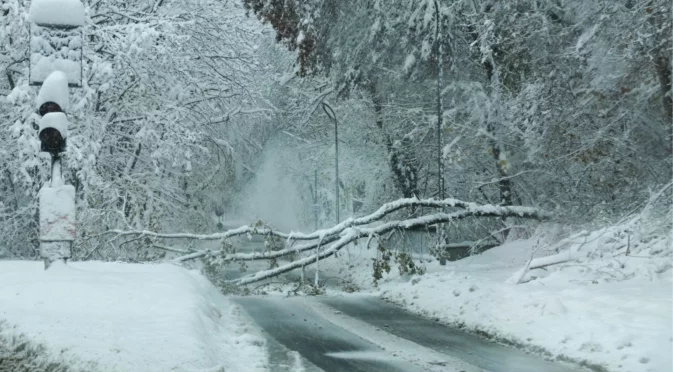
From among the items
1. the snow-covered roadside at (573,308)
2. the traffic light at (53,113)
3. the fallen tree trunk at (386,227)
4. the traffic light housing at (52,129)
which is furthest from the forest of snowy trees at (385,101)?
the traffic light housing at (52,129)

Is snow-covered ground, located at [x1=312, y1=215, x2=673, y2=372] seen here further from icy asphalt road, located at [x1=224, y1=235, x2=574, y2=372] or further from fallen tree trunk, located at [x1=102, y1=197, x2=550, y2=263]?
fallen tree trunk, located at [x1=102, y1=197, x2=550, y2=263]

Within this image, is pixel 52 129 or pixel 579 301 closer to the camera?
pixel 52 129

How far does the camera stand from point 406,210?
26203 mm

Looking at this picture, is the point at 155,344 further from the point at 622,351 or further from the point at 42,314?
the point at 622,351

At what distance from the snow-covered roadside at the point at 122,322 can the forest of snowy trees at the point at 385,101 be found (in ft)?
22.0

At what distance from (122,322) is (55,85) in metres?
3.85

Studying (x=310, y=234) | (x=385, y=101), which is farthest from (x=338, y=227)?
(x=385, y=101)

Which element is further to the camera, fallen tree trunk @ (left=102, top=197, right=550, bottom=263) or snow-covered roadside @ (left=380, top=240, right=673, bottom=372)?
fallen tree trunk @ (left=102, top=197, right=550, bottom=263)

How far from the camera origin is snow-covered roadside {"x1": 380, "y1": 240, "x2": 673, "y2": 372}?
31.6 feet

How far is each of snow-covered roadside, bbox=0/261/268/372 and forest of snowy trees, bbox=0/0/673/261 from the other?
6693 millimetres

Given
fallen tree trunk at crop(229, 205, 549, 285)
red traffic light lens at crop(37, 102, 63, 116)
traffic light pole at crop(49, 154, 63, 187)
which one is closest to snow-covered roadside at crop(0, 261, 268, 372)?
traffic light pole at crop(49, 154, 63, 187)

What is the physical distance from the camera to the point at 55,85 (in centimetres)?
1097

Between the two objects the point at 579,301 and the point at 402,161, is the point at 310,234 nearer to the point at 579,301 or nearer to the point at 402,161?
the point at 579,301

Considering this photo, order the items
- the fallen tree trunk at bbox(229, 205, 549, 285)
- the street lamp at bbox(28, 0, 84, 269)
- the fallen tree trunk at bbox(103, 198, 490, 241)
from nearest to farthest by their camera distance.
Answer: the street lamp at bbox(28, 0, 84, 269)
the fallen tree trunk at bbox(229, 205, 549, 285)
the fallen tree trunk at bbox(103, 198, 490, 241)
